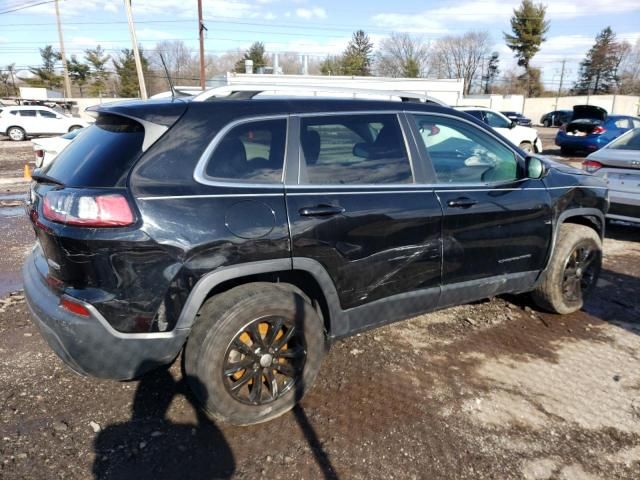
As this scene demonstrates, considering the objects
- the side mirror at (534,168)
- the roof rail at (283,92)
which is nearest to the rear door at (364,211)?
the roof rail at (283,92)

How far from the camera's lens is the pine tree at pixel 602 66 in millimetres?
71688

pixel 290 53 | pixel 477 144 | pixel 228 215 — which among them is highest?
pixel 290 53

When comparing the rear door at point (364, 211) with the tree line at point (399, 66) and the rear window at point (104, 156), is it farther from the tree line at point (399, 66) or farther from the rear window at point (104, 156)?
the tree line at point (399, 66)

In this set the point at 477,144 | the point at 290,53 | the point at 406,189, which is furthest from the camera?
the point at 290,53

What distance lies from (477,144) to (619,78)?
3366 inches

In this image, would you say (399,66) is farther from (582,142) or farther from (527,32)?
(582,142)

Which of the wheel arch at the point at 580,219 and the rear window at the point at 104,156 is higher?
the rear window at the point at 104,156

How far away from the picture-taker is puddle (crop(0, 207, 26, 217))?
8.15 meters

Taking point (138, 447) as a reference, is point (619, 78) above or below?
above

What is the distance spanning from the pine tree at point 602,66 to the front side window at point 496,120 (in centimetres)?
7156

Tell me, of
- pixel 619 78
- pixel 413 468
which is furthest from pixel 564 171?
pixel 619 78

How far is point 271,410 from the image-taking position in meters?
2.80

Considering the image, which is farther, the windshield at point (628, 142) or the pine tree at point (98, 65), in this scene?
the pine tree at point (98, 65)

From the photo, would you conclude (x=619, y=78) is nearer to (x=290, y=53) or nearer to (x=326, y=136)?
(x=290, y=53)
